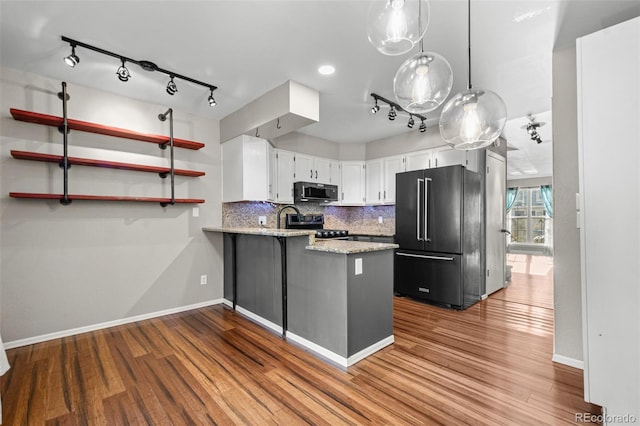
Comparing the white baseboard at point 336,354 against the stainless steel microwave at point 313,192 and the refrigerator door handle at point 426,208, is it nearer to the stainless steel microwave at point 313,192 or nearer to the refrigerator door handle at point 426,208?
the refrigerator door handle at point 426,208

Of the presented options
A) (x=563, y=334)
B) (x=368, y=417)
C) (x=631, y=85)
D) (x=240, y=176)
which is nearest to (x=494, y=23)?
(x=631, y=85)

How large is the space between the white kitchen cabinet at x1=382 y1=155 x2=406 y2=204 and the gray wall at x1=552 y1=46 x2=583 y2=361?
8.62 feet

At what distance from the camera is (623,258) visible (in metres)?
1.51

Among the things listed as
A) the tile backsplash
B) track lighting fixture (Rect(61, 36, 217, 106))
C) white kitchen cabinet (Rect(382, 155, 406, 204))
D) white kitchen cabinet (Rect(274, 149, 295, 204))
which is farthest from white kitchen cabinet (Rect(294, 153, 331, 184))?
track lighting fixture (Rect(61, 36, 217, 106))

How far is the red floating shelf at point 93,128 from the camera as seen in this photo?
8.68 ft

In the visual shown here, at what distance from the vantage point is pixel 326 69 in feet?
8.87

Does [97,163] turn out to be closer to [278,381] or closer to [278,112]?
[278,112]

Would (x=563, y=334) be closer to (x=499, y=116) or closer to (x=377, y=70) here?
(x=499, y=116)

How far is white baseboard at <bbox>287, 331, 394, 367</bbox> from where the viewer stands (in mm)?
2357

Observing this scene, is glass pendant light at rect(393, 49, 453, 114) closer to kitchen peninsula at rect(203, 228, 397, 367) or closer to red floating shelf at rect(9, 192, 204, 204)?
kitchen peninsula at rect(203, 228, 397, 367)

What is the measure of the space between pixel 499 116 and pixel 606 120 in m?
0.63

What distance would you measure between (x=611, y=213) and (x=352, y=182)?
4.09 metres

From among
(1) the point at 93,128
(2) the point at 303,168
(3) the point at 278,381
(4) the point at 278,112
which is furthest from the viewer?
(2) the point at 303,168

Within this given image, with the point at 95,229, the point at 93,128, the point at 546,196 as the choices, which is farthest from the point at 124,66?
the point at 546,196
